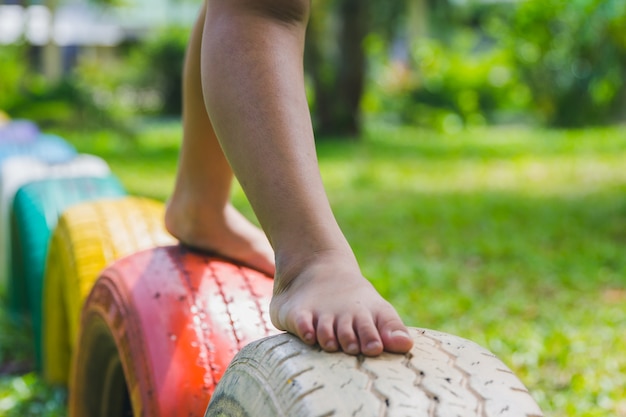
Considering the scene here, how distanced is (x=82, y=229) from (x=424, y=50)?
60.7ft

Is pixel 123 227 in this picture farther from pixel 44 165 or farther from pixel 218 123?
pixel 44 165

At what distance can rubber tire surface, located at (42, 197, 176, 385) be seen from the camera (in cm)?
203

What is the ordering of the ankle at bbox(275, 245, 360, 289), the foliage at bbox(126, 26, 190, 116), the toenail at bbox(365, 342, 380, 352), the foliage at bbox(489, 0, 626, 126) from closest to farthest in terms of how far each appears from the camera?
the toenail at bbox(365, 342, 380, 352)
the ankle at bbox(275, 245, 360, 289)
the foliage at bbox(489, 0, 626, 126)
the foliage at bbox(126, 26, 190, 116)

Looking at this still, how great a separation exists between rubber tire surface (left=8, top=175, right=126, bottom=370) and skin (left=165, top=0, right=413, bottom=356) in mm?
1435

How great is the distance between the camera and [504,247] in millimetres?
4363

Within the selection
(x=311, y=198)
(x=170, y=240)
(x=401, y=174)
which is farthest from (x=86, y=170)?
(x=401, y=174)

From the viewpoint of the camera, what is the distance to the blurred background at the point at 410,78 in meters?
11.0

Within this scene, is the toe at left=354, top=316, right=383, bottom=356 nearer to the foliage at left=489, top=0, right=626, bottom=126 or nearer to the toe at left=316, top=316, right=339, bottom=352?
the toe at left=316, top=316, right=339, bottom=352

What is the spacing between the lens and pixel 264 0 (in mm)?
1360

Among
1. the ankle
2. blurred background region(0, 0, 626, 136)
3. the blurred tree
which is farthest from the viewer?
the blurred tree

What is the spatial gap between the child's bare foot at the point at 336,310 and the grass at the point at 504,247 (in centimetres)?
124

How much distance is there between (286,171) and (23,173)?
2.17 meters

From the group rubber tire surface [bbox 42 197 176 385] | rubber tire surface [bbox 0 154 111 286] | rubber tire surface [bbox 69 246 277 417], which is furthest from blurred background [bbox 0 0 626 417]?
rubber tire surface [bbox 69 246 277 417]

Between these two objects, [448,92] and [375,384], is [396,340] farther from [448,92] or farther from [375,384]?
[448,92]
